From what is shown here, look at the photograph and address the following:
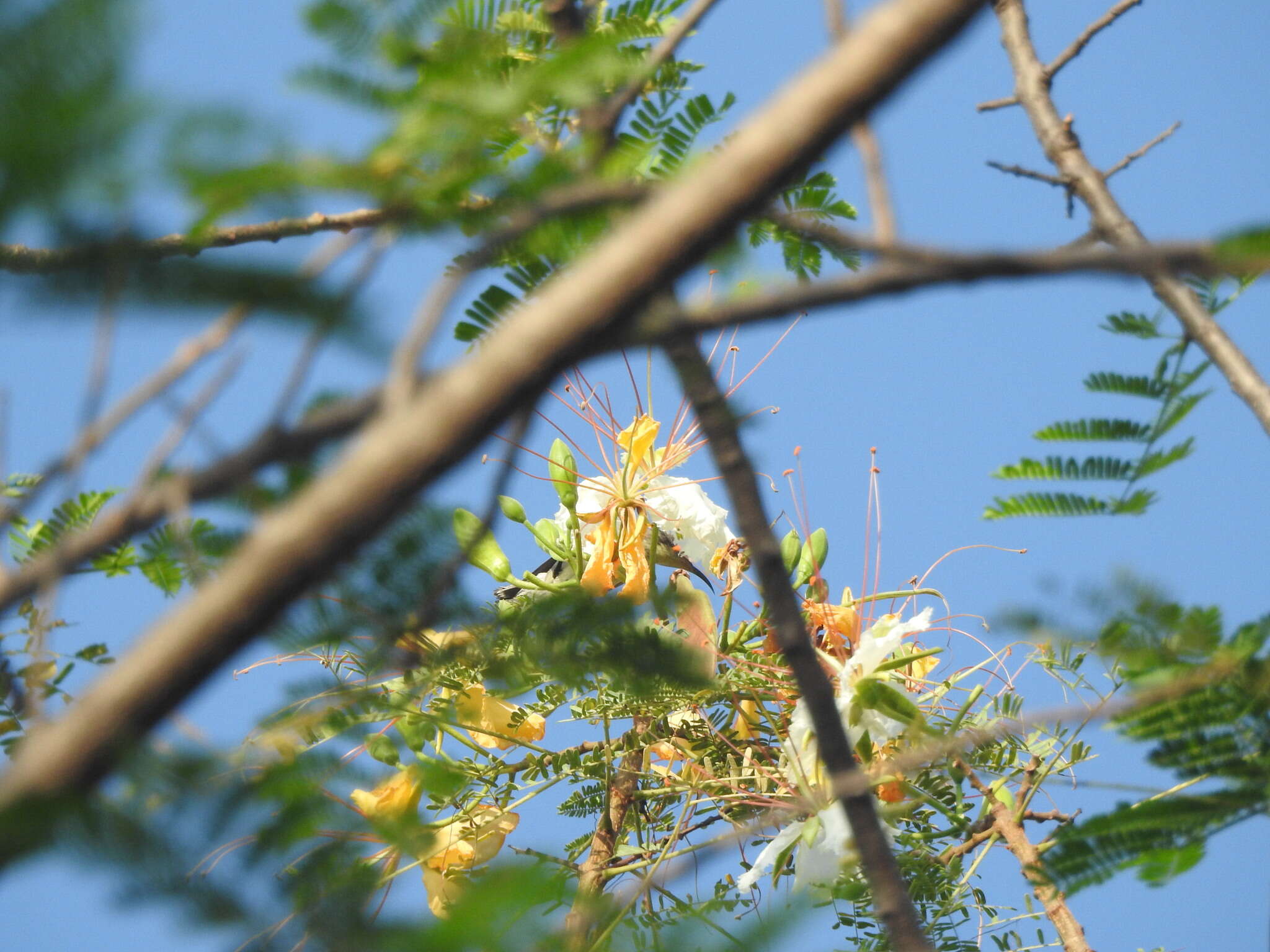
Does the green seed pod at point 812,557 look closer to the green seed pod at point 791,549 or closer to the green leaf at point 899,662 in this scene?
the green seed pod at point 791,549

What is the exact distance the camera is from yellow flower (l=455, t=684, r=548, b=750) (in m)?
0.96

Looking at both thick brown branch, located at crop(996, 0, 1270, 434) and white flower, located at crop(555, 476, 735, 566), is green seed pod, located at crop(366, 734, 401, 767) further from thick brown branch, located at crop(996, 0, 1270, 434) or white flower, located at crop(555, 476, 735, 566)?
thick brown branch, located at crop(996, 0, 1270, 434)

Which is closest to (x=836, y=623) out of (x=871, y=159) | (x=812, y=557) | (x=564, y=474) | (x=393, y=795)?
(x=812, y=557)

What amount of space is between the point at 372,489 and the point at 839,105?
0.14 meters

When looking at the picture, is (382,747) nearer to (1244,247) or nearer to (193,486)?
(193,486)

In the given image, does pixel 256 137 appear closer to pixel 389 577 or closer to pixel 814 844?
pixel 389 577

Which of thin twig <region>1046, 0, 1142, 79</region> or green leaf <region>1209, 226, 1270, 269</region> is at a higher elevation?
thin twig <region>1046, 0, 1142, 79</region>

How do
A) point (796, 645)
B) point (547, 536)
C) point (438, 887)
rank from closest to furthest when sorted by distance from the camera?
point (796, 645), point (438, 887), point (547, 536)

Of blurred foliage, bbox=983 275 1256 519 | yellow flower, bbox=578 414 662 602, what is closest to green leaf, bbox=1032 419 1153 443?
blurred foliage, bbox=983 275 1256 519

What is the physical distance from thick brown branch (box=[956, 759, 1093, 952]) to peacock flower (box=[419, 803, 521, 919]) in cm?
47

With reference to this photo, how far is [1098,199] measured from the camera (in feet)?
1.42

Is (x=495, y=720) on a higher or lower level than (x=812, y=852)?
higher

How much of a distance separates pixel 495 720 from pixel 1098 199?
0.76m

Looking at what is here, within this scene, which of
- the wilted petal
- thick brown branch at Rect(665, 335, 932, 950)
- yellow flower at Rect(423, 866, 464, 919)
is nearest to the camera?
thick brown branch at Rect(665, 335, 932, 950)
